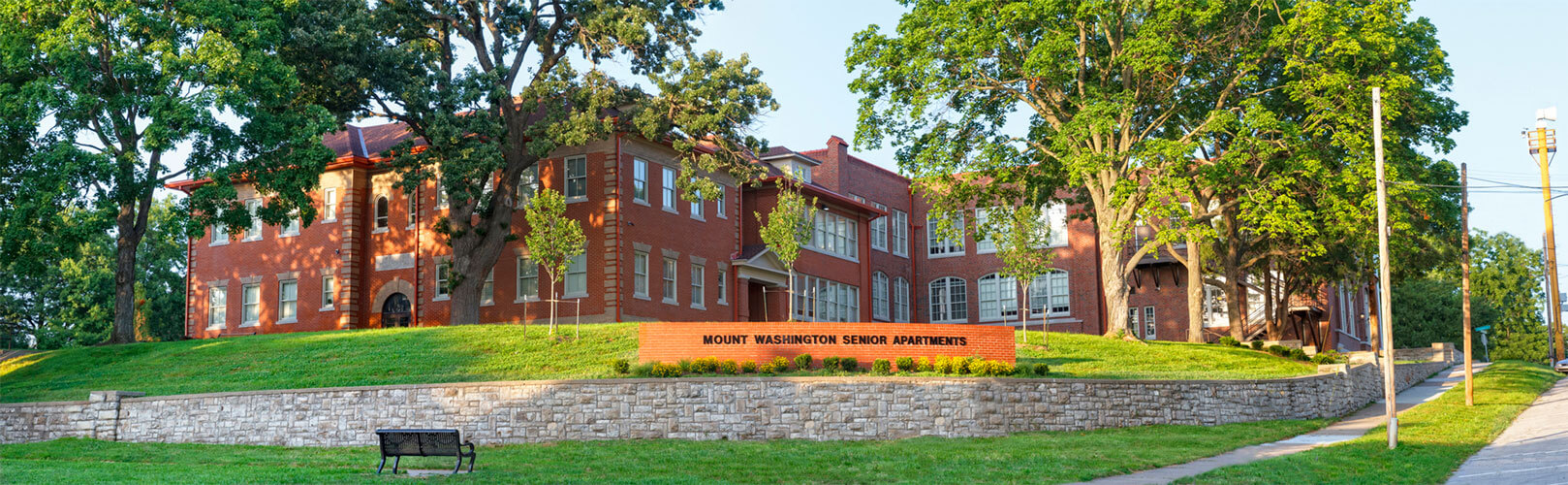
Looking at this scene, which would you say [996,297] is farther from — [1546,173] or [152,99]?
[152,99]

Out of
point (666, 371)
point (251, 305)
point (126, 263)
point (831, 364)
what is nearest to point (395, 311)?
point (251, 305)

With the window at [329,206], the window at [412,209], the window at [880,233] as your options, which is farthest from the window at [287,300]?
the window at [880,233]

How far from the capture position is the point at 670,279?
37.8 metres

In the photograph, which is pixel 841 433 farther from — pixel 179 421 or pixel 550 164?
pixel 550 164

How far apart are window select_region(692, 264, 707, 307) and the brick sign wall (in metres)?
14.4

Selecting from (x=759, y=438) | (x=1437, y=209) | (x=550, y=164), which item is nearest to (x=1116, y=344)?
(x=1437, y=209)

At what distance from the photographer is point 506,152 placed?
35781mm

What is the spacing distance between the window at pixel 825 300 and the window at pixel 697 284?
3.96 m

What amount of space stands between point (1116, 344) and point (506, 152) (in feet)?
56.3

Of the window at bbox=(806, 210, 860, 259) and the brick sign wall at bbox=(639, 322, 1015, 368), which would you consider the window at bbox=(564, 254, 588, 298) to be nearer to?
the window at bbox=(806, 210, 860, 259)

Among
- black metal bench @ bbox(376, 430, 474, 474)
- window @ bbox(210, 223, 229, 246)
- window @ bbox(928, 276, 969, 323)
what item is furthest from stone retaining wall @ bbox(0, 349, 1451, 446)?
window @ bbox(928, 276, 969, 323)

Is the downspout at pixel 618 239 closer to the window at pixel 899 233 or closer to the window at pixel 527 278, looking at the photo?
the window at pixel 527 278

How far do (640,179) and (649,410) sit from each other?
15.8 m

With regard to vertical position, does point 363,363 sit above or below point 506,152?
below
